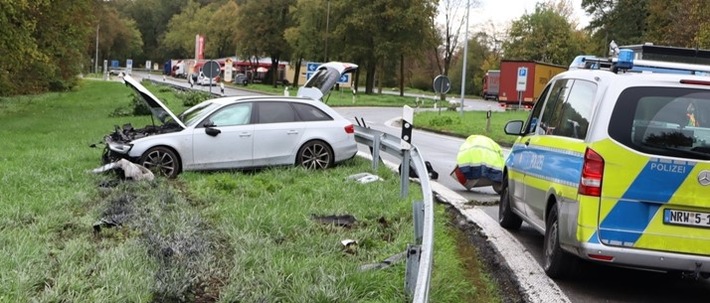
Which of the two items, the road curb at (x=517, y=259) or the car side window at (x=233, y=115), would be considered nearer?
the road curb at (x=517, y=259)

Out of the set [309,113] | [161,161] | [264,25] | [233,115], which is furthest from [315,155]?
[264,25]

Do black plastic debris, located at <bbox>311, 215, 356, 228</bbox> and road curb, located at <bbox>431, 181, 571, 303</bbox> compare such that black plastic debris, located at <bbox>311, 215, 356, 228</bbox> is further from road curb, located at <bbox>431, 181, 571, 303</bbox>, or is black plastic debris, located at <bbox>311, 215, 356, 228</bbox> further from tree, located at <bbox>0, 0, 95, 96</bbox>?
tree, located at <bbox>0, 0, 95, 96</bbox>

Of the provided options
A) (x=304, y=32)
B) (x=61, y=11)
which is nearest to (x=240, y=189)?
(x=61, y=11)

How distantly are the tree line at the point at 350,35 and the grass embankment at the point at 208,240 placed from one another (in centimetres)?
1382

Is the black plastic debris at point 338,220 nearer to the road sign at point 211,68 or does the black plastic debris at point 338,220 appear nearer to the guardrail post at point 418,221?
the guardrail post at point 418,221

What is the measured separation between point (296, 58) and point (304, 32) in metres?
7.42

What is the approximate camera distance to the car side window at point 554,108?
7004mm

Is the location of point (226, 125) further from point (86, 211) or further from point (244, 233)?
point (244, 233)

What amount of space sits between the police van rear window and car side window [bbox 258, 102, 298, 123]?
7727mm

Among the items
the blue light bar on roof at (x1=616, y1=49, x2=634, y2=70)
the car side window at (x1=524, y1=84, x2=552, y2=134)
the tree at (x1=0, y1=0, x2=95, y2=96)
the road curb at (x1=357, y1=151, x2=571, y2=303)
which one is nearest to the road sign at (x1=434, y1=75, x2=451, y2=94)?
the tree at (x1=0, y1=0, x2=95, y2=96)

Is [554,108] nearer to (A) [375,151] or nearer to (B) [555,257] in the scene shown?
(B) [555,257]

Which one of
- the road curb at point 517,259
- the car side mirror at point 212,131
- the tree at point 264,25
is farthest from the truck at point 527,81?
the road curb at point 517,259

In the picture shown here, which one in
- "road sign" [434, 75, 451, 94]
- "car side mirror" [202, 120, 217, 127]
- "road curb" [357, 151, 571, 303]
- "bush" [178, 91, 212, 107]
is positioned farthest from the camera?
"bush" [178, 91, 212, 107]

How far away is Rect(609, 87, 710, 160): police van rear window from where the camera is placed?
549 cm
